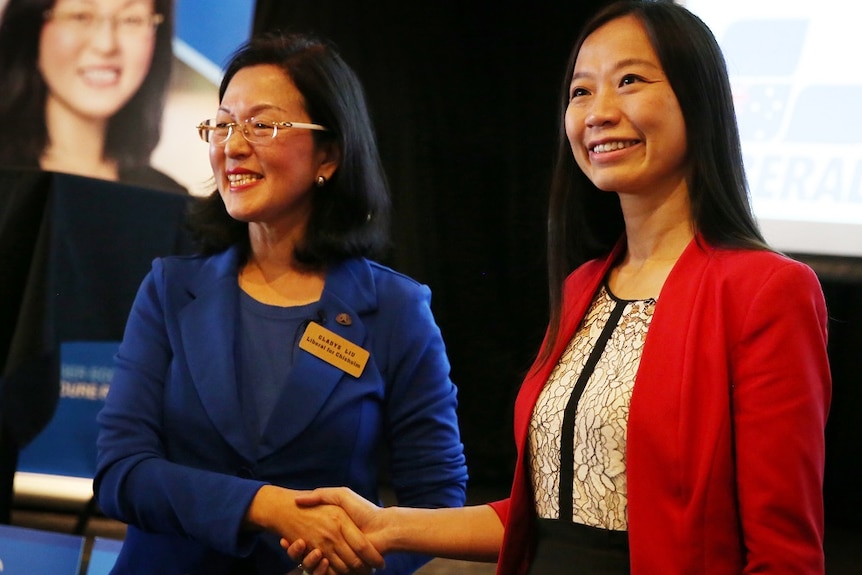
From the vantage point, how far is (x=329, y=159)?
7.32 feet

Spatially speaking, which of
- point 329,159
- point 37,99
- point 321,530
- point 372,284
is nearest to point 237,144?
point 329,159

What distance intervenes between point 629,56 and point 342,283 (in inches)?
33.6

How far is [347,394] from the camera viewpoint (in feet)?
6.61

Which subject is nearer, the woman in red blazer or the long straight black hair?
the woman in red blazer

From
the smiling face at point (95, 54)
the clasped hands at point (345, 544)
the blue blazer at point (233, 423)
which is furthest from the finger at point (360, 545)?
the smiling face at point (95, 54)

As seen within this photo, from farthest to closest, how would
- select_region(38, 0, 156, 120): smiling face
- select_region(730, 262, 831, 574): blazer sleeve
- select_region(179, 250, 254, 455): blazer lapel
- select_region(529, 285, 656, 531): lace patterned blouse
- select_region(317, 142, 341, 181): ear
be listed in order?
select_region(38, 0, 156, 120): smiling face < select_region(317, 142, 341, 181): ear < select_region(179, 250, 254, 455): blazer lapel < select_region(529, 285, 656, 531): lace patterned blouse < select_region(730, 262, 831, 574): blazer sleeve

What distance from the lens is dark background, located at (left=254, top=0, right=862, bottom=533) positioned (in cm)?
348

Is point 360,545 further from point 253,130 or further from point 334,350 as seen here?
point 253,130

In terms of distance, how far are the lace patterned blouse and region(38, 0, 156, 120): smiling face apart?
2.69m

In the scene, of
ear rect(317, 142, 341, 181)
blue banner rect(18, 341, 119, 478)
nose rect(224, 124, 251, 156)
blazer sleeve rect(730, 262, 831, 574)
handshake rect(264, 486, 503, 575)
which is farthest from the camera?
blue banner rect(18, 341, 119, 478)

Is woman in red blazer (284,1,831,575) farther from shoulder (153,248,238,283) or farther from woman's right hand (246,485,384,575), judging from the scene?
shoulder (153,248,238,283)

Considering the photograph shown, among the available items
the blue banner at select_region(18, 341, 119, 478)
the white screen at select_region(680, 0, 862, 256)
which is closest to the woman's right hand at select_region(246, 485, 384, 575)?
the white screen at select_region(680, 0, 862, 256)

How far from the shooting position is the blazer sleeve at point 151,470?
184cm

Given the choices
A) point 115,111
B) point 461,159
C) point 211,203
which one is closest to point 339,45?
point 461,159
